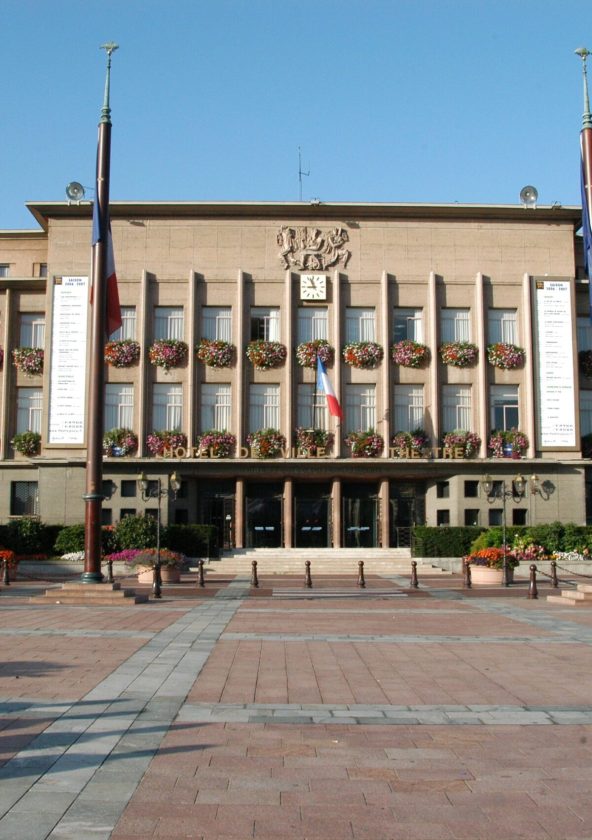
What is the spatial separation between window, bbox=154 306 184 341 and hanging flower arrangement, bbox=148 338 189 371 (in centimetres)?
60

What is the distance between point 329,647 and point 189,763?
747cm

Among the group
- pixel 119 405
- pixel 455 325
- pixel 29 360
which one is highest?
pixel 455 325

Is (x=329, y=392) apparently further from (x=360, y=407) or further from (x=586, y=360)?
(x=586, y=360)

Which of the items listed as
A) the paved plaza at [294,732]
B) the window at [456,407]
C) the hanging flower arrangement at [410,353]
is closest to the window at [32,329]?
the hanging flower arrangement at [410,353]

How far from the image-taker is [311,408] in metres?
42.5

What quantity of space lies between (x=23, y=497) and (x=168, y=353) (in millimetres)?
9828

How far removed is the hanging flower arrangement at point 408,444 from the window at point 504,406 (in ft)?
11.5

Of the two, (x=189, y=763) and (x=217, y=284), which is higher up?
(x=217, y=284)

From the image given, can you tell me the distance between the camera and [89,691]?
33.5 ft

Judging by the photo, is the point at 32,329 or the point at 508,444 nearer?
the point at 508,444

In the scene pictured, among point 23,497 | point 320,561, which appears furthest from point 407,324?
point 23,497

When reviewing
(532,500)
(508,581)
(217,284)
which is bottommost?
(508,581)

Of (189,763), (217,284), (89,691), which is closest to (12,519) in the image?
(217,284)

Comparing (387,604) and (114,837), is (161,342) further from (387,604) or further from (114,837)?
(114,837)
